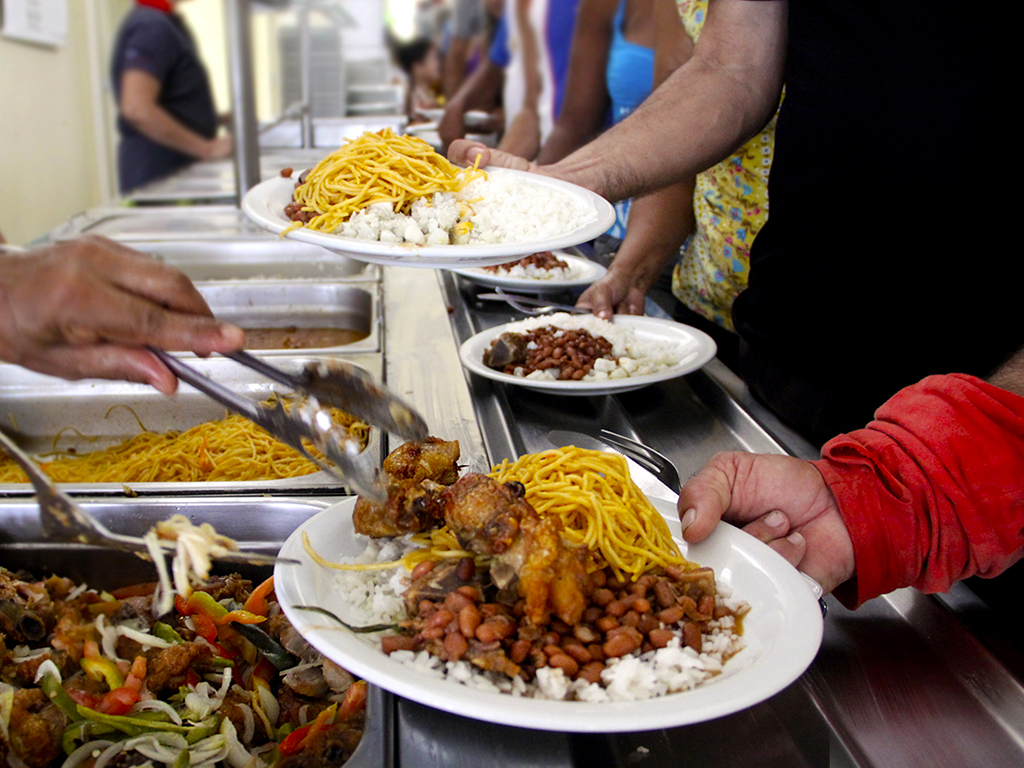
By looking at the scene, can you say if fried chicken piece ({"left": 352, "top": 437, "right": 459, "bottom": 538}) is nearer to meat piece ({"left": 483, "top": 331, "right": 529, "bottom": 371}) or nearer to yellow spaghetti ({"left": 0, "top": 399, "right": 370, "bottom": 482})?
yellow spaghetti ({"left": 0, "top": 399, "right": 370, "bottom": 482})

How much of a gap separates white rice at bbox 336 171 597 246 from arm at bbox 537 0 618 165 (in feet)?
9.53

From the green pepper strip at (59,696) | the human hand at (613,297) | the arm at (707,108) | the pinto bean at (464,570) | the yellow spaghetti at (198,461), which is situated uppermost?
the arm at (707,108)

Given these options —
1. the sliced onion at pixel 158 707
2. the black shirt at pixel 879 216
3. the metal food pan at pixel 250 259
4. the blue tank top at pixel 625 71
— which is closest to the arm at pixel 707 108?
the black shirt at pixel 879 216

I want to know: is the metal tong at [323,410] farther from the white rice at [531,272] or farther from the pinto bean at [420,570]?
A: the white rice at [531,272]

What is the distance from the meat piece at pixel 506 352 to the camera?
2.06 metres

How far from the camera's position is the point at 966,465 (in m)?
1.27

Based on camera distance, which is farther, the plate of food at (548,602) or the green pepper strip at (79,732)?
the green pepper strip at (79,732)

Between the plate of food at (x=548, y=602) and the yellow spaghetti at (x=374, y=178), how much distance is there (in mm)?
519

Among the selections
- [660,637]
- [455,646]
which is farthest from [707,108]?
[455,646]

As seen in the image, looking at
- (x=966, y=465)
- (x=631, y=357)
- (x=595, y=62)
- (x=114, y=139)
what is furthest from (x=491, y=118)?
(x=114, y=139)

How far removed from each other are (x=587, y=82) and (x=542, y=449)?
3320mm

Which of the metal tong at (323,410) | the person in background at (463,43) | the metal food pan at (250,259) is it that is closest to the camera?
the metal tong at (323,410)

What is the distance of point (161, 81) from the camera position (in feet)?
19.4

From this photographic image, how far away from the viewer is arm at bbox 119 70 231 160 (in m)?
5.79
